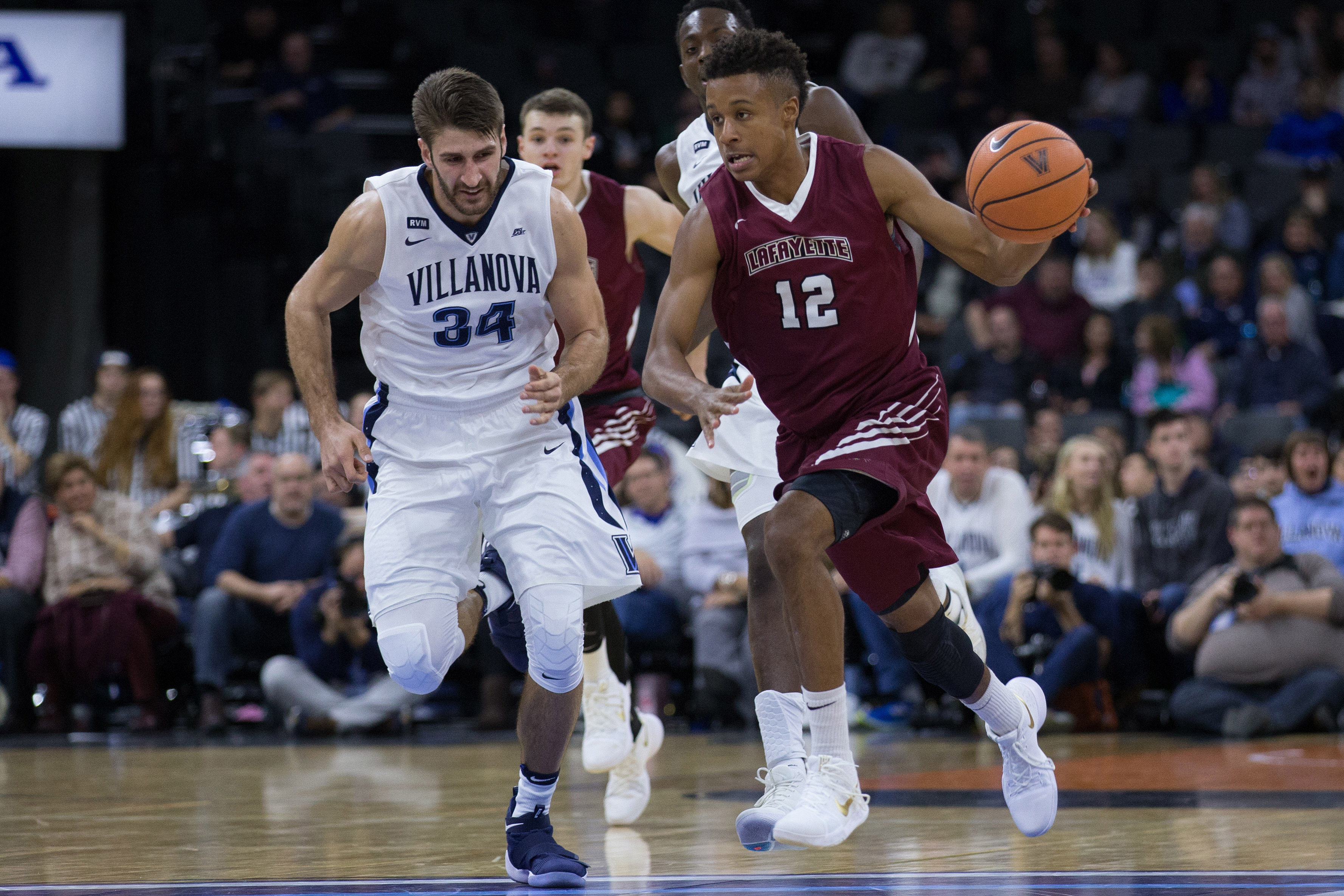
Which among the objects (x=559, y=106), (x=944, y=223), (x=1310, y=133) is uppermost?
(x=1310, y=133)

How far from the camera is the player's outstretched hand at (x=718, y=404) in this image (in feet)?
14.0

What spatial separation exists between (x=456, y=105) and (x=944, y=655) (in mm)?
1967

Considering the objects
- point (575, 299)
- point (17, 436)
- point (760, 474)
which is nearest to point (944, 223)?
point (575, 299)

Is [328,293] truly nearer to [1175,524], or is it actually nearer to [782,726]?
[782,726]

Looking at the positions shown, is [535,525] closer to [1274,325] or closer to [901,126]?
[1274,325]

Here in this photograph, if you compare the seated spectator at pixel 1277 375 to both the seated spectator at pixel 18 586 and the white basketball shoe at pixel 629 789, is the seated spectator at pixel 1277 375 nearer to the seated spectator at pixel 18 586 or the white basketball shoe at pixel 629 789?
the white basketball shoe at pixel 629 789

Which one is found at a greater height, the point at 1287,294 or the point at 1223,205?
the point at 1223,205

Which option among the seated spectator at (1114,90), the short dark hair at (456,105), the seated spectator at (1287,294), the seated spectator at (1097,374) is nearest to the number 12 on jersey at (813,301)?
the short dark hair at (456,105)

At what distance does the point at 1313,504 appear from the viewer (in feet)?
30.3

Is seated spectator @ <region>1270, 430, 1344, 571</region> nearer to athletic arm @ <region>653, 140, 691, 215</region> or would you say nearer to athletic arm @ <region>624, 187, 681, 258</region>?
athletic arm @ <region>624, 187, 681, 258</region>

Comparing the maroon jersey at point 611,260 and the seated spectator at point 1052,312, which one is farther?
the seated spectator at point 1052,312

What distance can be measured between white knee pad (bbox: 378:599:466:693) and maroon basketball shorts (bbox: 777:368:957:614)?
980 mm

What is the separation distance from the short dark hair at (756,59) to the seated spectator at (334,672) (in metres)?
5.21

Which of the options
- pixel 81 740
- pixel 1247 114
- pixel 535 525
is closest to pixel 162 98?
pixel 81 740
